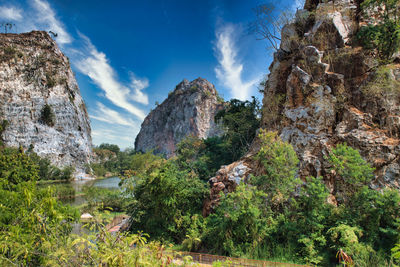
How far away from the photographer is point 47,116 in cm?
4181

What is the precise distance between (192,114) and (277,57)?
45150mm

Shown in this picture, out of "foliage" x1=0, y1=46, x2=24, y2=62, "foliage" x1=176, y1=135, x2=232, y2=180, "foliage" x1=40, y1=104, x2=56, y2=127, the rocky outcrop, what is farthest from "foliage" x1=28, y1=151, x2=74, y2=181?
the rocky outcrop

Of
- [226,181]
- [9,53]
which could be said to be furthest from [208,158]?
[9,53]

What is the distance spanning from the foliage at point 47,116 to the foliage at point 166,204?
140 ft

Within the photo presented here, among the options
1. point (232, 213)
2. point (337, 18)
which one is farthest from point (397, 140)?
point (337, 18)

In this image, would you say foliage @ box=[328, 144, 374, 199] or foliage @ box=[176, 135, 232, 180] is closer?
foliage @ box=[328, 144, 374, 199]

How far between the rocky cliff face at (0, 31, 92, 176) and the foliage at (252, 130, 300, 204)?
148ft

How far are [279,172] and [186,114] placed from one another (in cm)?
5367

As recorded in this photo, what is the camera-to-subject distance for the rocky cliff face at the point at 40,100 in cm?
3881

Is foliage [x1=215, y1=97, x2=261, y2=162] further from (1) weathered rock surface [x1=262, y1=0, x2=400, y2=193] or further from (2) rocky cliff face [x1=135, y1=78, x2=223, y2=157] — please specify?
(2) rocky cliff face [x1=135, y1=78, x2=223, y2=157]

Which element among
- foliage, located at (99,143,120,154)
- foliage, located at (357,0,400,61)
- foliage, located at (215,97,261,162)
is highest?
foliage, located at (99,143,120,154)

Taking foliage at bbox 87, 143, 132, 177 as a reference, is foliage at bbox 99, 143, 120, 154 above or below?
above

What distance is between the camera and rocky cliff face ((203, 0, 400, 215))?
332 inches

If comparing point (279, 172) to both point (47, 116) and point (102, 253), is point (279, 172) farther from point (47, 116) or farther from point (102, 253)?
point (47, 116)
